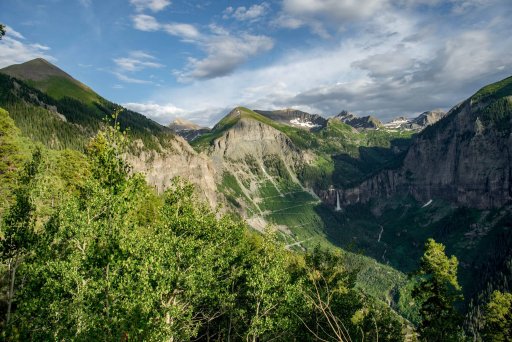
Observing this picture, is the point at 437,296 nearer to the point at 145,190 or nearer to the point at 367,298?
the point at 367,298

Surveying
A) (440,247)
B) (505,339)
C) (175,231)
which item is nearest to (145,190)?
(175,231)

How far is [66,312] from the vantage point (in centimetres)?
2011

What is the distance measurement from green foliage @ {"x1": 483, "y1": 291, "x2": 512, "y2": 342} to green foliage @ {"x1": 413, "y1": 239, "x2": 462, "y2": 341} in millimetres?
9698

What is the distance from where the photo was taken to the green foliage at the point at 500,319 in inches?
1645

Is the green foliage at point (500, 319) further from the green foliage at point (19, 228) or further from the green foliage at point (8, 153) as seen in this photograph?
the green foliage at point (8, 153)

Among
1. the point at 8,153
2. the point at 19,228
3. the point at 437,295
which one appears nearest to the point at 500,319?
the point at 437,295

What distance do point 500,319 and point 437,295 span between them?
13.0 meters

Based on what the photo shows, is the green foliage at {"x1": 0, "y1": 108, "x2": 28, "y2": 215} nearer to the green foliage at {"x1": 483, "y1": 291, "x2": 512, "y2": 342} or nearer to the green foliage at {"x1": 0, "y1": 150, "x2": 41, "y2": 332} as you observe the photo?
the green foliage at {"x1": 0, "y1": 150, "x2": 41, "y2": 332}

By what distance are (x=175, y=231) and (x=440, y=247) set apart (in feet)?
92.0

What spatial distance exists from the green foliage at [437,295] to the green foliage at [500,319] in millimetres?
9698

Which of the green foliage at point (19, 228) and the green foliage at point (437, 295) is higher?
the green foliage at point (19, 228)

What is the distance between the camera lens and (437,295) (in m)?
37.2

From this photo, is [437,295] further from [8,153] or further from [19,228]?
[8,153]

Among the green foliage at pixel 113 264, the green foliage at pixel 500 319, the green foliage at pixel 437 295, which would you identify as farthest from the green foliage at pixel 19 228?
the green foliage at pixel 500 319
